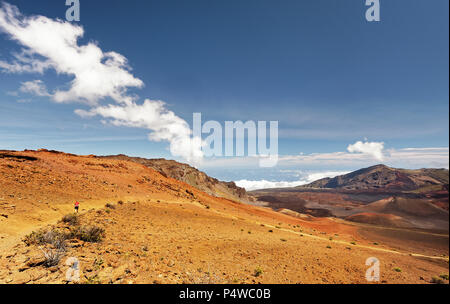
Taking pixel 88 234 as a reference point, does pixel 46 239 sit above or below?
above

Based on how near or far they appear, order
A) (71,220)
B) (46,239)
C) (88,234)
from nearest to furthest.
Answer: (46,239) → (88,234) → (71,220)

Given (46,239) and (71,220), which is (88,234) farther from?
(71,220)

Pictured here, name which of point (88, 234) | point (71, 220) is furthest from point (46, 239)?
point (71, 220)

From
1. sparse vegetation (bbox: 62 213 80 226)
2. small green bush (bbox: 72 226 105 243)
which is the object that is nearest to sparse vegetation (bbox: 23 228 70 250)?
small green bush (bbox: 72 226 105 243)

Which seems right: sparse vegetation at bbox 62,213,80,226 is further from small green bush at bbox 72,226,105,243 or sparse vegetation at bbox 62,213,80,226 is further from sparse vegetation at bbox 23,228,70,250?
sparse vegetation at bbox 23,228,70,250

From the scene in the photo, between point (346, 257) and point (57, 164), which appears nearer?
point (346, 257)

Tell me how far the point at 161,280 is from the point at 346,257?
1266 centimetres

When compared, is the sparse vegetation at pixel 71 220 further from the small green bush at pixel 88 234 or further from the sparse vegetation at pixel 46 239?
the sparse vegetation at pixel 46 239

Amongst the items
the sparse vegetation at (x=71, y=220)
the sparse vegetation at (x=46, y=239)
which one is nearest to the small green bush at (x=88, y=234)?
the sparse vegetation at (x=46, y=239)

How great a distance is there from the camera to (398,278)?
34.7 ft
